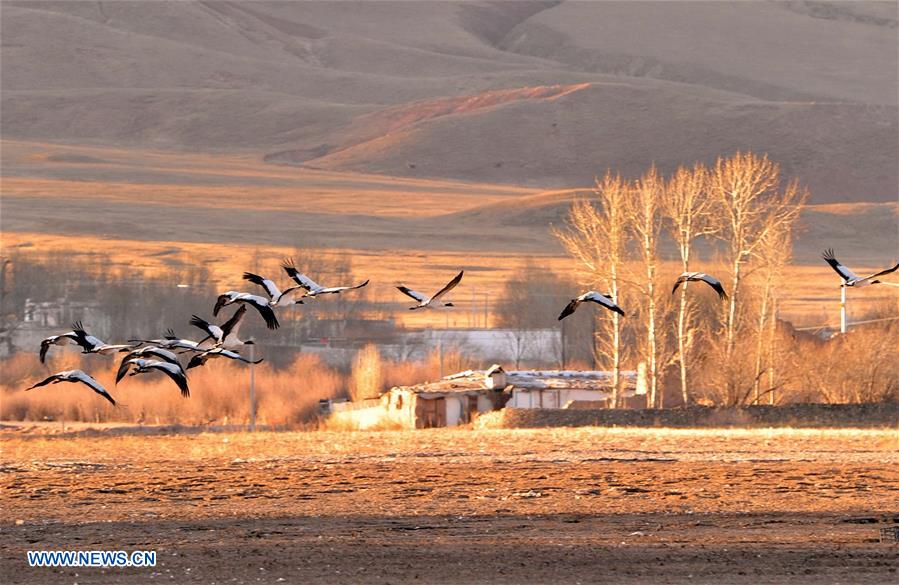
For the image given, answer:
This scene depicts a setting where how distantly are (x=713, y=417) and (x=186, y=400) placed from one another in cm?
2276

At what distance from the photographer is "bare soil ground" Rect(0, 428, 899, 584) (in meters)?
15.7

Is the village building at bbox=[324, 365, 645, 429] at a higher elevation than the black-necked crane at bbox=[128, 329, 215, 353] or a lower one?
lower

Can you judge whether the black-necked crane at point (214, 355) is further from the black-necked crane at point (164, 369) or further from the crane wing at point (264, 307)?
the crane wing at point (264, 307)

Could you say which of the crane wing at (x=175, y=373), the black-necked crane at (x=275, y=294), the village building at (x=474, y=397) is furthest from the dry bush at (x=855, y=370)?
the crane wing at (x=175, y=373)

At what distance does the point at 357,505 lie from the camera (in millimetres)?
21156

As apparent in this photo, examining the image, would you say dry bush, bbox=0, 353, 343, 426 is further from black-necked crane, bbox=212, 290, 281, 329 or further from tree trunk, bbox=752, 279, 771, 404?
black-necked crane, bbox=212, 290, 281, 329

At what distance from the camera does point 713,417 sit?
127 ft

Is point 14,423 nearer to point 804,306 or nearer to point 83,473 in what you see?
point 83,473

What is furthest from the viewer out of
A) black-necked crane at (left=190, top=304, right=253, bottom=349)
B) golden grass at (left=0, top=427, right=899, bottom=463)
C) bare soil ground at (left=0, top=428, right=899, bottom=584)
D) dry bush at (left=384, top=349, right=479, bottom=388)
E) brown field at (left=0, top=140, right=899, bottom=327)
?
brown field at (left=0, top=140, right=899, bottom=327)

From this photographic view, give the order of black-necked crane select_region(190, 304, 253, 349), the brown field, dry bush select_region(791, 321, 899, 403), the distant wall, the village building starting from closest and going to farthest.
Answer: black-necked crane select_region(190, 304, 253, 349) < the distant wall < dry bush select_region(791, 321, 899, 403) < the village building < the brown field

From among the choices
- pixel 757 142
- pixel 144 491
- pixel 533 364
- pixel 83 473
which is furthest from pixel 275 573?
pixel 757 142

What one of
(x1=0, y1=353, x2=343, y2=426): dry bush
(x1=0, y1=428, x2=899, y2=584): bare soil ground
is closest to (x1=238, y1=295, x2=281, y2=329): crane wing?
(x1=0, y1=428, x2=899, y2=584): bare soil ground

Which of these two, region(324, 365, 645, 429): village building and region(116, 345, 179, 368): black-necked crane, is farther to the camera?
region(324, 365, 645, 429): village building

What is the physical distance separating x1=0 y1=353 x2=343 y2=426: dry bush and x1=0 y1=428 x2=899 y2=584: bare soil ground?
22.5 meters
